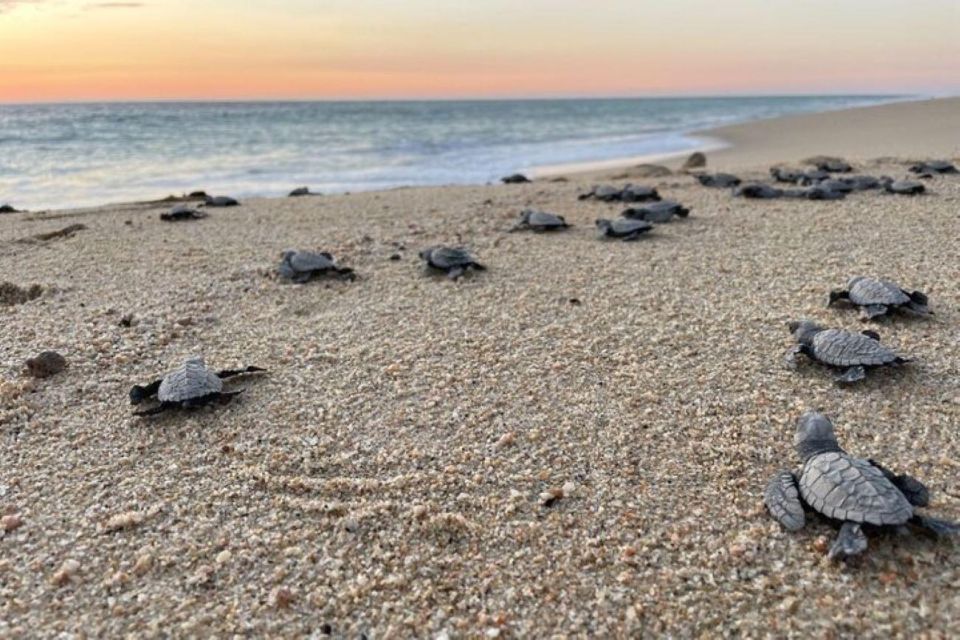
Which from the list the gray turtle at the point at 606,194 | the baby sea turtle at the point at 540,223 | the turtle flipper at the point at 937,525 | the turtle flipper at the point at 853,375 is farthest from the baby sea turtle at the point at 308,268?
the gray turtle at the point at 606,194

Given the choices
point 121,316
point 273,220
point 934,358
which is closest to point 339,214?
point 273,220

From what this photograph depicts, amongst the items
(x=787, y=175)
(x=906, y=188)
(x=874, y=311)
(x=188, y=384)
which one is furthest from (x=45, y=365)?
(x=787, y=175)

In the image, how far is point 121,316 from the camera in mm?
5188

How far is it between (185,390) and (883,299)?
4635mm

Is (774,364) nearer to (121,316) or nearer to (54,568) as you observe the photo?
(54,568)

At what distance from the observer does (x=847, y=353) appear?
3.84 metres

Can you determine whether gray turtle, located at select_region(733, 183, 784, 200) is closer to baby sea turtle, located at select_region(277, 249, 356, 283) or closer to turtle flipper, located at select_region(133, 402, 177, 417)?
baby sea turtle, located at select_region(277, 249, 356, 283)

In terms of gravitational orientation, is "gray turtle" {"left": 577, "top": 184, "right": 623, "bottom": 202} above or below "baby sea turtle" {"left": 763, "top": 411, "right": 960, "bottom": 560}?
above

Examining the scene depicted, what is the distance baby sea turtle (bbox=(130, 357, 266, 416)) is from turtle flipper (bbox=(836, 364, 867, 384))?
3.53 meters

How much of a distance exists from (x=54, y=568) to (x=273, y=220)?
24.3ft

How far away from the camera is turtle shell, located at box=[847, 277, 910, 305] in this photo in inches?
182

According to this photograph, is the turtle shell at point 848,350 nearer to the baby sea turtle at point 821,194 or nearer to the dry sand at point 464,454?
the dry sand at point 464,454

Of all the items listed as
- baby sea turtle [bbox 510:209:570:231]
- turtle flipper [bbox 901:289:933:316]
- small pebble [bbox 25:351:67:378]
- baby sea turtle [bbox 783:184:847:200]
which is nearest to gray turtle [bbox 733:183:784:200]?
baby sea turtle [bbox 783:184:847:200]

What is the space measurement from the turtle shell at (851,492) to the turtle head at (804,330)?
1.65 meters
